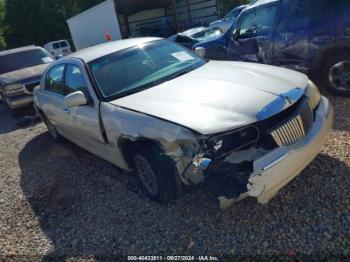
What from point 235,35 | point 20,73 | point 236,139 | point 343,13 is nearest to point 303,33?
point 343,13

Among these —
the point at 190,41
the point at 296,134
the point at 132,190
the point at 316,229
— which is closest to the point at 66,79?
the point at 132,190

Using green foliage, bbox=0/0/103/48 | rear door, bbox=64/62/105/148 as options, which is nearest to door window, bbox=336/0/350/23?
rear door, bbox=64/62/105/148

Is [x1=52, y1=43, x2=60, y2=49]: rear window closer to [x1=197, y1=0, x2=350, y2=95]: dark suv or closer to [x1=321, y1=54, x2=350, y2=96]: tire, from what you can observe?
[x1=197, y1=0, x2=350, y2=95]: dark suv

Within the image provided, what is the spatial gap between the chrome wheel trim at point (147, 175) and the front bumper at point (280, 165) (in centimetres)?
108

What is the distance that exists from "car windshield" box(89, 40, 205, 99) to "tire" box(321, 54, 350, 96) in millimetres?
2045

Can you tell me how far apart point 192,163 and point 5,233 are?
2.50 meters

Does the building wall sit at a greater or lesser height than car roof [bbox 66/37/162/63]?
lesser

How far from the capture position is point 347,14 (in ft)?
15.7

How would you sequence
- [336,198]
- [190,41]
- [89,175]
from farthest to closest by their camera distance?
[190,41] → [89,175] → [336,198]

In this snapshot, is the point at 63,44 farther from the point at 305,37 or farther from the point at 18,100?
the point at 305,37

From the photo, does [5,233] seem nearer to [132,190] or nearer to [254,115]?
[132,190]

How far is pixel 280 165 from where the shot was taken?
277 cm

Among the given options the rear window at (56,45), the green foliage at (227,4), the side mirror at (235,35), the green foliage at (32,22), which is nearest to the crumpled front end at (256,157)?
the side mirror at (235,35)

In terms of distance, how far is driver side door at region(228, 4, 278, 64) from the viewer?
581cm
